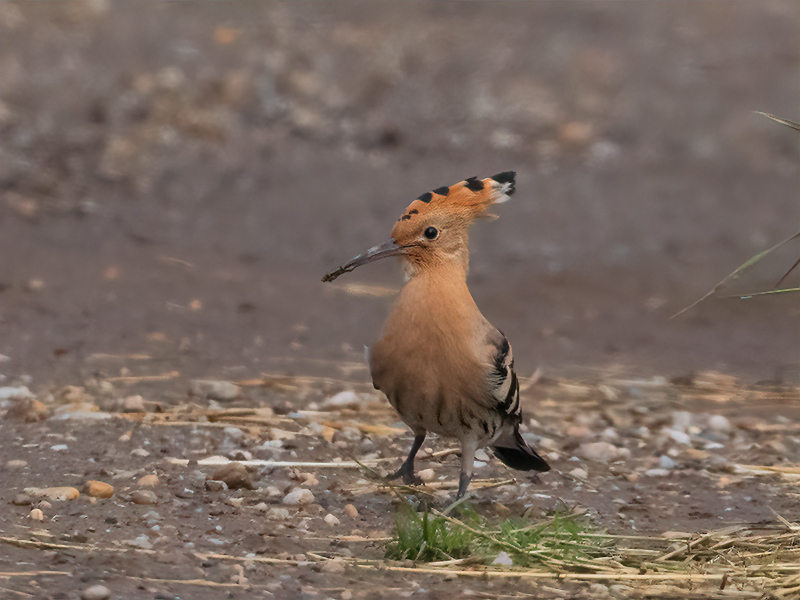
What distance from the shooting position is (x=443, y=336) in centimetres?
397

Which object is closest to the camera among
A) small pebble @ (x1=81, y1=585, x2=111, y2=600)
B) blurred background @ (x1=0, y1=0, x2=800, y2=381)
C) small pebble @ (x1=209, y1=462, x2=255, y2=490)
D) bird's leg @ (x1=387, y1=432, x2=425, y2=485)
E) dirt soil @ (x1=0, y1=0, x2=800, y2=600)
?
small pebble @ (x1=81, y1=585, x2=111, y2=600)

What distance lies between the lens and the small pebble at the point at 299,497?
4188mm

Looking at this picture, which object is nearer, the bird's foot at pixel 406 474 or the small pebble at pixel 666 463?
the bird's foot at pixel 406 474

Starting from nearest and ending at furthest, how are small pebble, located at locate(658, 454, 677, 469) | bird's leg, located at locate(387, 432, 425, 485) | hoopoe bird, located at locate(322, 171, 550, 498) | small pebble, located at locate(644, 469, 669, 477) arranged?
hoopoe bird, located at locate(322, 171, 550, 498) → bird's leg, located at locate(387, 432, 425, 485) → small pebble, located at locate(644, 469, 669, 477) → small pebble, located at locate(658, 454, 677, 469)

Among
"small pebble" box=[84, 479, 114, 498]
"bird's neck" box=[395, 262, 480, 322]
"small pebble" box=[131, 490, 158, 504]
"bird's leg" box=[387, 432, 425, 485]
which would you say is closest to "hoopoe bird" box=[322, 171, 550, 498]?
"bird's neck" box=[395, 262, 480, 322]

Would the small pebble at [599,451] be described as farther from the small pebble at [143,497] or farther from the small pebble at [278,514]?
the small pebble at [143,497]

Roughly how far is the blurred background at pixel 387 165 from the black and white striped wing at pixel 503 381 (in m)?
2.53

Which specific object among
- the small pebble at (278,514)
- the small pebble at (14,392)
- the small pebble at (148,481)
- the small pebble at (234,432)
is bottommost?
the small pebble at (278,514)

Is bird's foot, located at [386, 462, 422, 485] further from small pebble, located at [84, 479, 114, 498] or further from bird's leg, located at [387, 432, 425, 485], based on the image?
small pebble, located at [84, 479, 114, 498]

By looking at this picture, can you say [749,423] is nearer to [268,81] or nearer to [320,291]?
[320,291]

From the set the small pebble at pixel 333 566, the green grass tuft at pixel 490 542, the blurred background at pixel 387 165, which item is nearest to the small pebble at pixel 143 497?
the small pebble at pixel 333 566

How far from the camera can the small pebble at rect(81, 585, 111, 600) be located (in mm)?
3131

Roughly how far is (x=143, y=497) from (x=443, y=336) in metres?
1.20

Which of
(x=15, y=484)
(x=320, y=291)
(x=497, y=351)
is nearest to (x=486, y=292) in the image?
(x=320, y=291)
